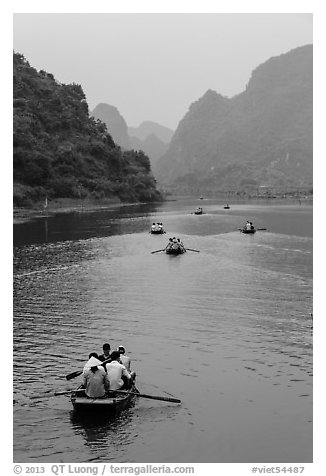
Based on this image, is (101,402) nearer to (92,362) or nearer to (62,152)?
(92,362)

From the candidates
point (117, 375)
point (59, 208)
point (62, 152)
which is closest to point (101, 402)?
point (117, 375)

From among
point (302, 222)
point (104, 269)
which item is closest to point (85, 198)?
point (302, 222)

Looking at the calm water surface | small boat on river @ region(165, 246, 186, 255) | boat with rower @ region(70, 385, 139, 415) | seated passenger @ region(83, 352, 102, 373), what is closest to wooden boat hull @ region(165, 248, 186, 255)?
small boat on river @ region(165, 246, 186, 255)

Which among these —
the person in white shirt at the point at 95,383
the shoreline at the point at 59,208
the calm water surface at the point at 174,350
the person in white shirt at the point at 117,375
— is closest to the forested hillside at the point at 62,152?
the shoreline at the point at 59,208

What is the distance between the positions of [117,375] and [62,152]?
388 ft

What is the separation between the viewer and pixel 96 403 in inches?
597

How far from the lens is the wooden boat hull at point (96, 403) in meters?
15.2

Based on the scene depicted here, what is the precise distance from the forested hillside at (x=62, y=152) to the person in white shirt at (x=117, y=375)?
9153 centimetres

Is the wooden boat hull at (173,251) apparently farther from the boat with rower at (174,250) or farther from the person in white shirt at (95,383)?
the person in white shirt at (95,383)

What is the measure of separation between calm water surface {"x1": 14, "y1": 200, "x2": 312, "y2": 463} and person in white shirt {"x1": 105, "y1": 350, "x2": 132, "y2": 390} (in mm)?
887

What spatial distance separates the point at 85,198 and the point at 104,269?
287 ft

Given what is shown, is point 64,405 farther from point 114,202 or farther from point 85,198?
point 114,202
